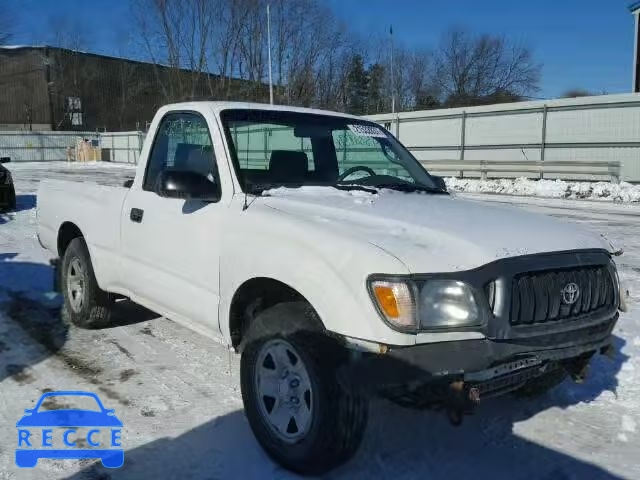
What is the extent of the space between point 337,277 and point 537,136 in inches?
827

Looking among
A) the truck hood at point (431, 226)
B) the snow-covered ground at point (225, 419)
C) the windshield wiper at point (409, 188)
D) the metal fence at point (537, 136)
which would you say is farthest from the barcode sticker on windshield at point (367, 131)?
the metal fence at point (537, 136)

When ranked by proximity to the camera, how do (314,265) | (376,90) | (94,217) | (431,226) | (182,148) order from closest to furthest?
(314,265), (431,226), (182,148), (94,217), (376,90)

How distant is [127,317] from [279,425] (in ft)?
9.69

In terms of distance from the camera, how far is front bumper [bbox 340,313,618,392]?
2336 millimetres

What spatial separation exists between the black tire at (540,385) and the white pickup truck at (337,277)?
2cm

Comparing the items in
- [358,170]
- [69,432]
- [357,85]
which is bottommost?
[69,432]

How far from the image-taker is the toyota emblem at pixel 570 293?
2635mm

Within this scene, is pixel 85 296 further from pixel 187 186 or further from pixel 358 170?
pixel 358 170

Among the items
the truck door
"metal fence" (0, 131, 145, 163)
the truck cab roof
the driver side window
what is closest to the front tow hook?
the truck door

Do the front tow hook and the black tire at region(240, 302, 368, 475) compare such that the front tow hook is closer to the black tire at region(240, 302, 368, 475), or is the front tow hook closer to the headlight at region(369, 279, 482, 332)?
the headlight at region(369, 279, 482, 332)

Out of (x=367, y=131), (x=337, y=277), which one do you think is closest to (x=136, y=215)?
(x=367, y=131)

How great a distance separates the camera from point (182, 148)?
4.04 metres

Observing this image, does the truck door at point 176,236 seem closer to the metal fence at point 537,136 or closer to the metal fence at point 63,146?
the metal fence at point 537,136

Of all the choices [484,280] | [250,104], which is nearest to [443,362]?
[484,280]
